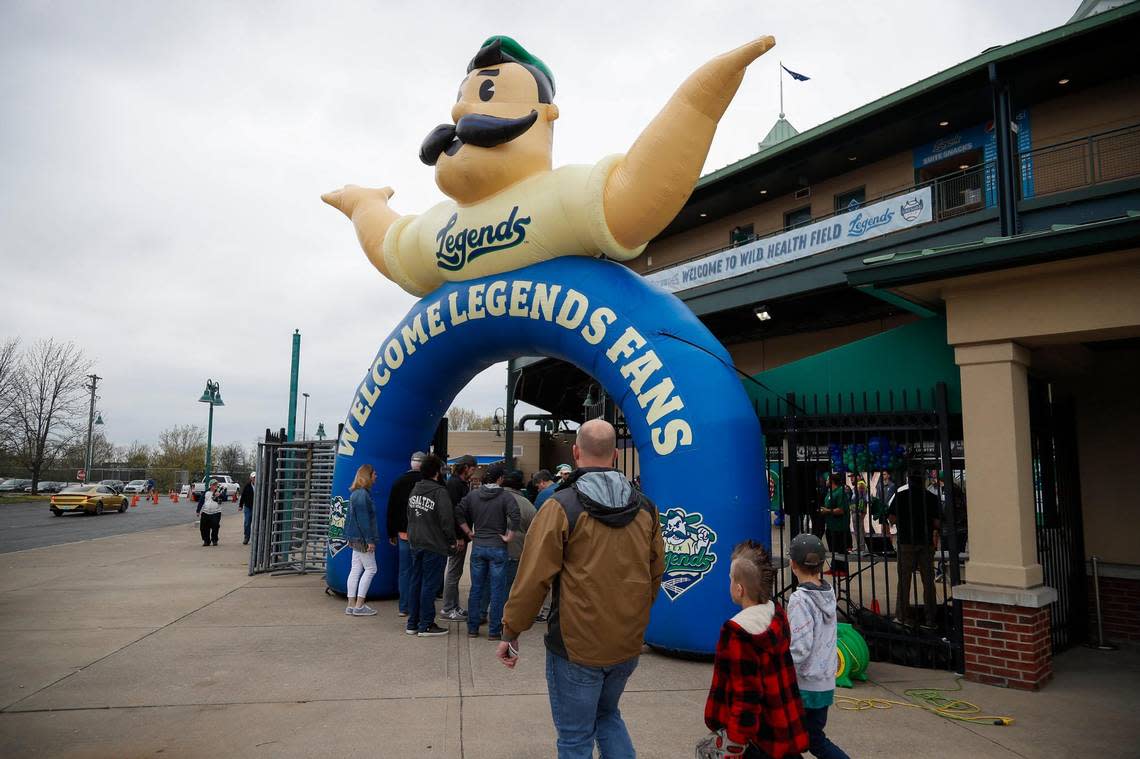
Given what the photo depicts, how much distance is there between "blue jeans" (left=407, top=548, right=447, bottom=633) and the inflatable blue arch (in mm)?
1697

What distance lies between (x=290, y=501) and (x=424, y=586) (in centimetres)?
530

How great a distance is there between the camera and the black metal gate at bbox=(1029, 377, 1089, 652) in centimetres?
696

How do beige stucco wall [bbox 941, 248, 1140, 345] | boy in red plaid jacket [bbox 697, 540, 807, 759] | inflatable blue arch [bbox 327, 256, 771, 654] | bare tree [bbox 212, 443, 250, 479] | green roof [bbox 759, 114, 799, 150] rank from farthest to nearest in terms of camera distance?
bare tree [bbox 212, 443, 250, 479] < green roof [bbox 759, 114, 799, 150] < inflatable blue arch [bbox 327, 256, 771, 654] < beige stucco wall [bbox 941, 248, 1140, 345] < boy in red plaid jacket [bbox 697, 540, 807, 759]

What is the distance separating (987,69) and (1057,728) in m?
12.0

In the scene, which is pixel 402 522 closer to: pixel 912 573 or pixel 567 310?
pixel 567 310

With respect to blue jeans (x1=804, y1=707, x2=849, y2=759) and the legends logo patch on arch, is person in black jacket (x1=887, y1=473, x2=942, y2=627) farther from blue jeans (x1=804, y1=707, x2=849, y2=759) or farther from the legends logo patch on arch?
blue jeans (x1=804, y1=707, x2=849, y2=759)

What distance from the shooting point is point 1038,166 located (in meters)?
13.4

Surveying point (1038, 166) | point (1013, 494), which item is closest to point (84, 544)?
point (1013, 494)

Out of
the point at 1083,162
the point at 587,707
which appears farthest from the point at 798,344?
the point at 587,707

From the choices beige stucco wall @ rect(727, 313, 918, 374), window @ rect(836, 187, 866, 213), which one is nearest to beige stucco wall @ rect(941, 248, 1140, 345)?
beige stucco wall @ rect(727, 313, 918, 374)

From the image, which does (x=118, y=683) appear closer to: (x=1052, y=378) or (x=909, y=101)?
(x=1052, y=378)

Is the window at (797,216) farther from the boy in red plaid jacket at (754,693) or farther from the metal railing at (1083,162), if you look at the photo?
the boy in red plaid jacket at (754,693)

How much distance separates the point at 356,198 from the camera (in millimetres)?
10383

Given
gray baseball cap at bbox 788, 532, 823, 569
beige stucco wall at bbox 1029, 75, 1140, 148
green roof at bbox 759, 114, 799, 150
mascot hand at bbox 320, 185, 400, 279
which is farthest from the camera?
green roof at bbox 759, 114, 799, 150
